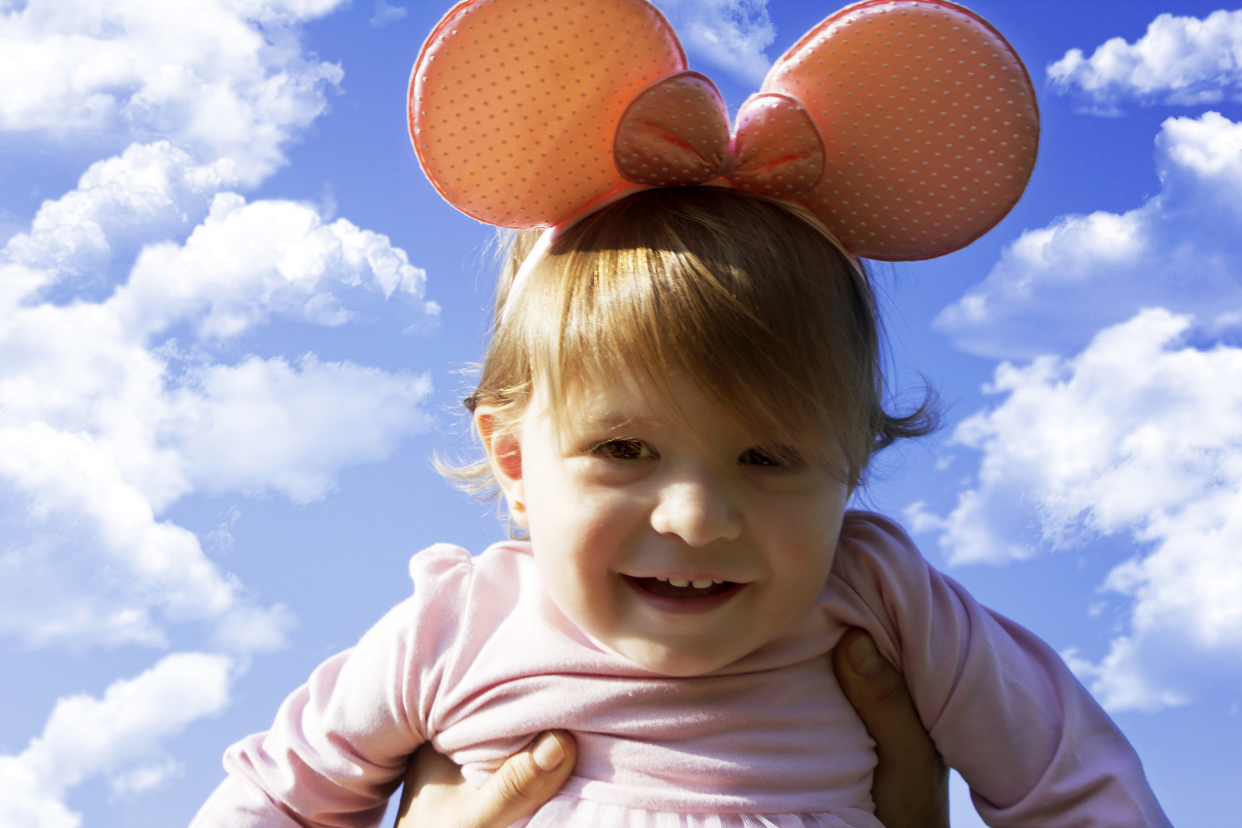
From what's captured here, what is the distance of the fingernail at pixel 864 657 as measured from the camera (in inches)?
61.9

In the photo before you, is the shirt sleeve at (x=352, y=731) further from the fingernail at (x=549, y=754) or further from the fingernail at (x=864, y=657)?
the fingernail at (x=864, y=657)

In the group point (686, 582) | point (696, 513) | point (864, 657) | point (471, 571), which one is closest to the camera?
point (696, 513)

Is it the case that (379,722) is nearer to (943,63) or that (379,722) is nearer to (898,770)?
(898,770)

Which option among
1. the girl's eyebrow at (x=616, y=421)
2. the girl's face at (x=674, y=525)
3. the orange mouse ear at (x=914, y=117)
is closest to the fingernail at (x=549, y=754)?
the girl's face at (x=674, y=525)

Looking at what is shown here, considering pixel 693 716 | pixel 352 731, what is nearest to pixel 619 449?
pixel 693 716

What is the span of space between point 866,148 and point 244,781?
1516mm

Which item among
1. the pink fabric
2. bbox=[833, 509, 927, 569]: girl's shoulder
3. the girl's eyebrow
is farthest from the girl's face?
bbox=[833, 509, 927, 569]: girl's shoulder

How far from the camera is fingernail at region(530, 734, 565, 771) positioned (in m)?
1.46

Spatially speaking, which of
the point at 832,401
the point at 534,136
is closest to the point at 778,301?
the point at 832,401

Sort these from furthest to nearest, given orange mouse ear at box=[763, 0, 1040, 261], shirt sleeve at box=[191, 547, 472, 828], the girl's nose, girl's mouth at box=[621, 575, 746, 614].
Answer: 1. shirt sleeve at box=[191, 547, 472, 828]
2. orange mouse ear at box=[763, 0, 1040, 261]
3. girl's mouth at box=[621, 575, 746, 614]
4. the girl's nose

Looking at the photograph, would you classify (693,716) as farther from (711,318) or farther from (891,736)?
(711,318)

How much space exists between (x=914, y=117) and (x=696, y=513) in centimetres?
76

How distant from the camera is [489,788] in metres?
1.53

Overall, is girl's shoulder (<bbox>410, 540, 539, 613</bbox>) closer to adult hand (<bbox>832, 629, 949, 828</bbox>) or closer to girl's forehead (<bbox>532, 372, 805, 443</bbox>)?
girl's forehead (<bbox>532, 372, 805, 443</bbox>)
